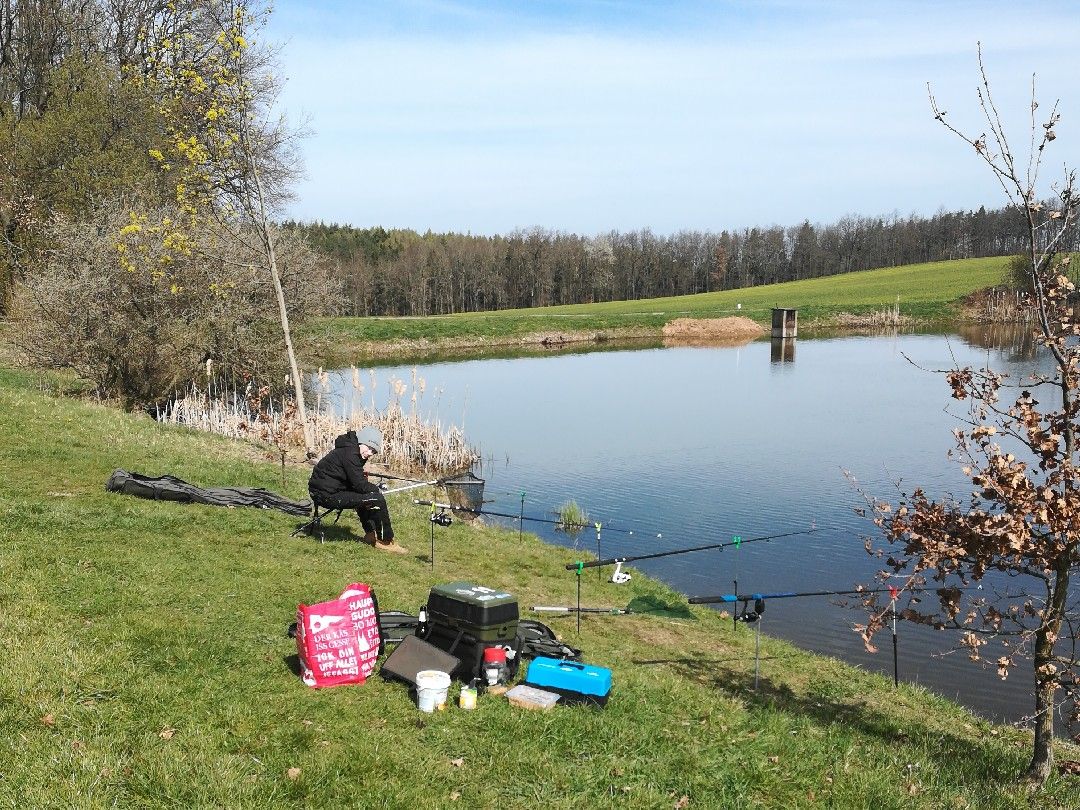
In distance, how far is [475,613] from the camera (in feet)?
22.8

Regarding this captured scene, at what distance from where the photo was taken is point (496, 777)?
543 cm

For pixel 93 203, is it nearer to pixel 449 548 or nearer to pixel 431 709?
pixel 449 548

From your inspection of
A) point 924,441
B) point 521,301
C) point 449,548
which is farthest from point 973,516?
point 521,301

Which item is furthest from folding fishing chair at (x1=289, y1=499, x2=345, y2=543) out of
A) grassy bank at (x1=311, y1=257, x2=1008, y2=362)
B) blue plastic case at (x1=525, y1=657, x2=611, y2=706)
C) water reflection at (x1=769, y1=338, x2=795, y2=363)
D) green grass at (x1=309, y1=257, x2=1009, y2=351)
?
water reflection at (x1=769, y1=338, x2=795, y2=363)

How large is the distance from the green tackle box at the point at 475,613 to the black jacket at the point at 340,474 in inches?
151

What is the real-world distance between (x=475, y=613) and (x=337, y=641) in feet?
3.59

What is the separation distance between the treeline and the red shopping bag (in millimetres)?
76286

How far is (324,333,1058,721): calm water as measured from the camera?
12.0 meters

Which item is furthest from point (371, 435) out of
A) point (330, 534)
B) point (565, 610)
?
point (565, 610)

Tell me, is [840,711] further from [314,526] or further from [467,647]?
[314,526]

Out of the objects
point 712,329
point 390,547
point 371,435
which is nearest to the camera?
point 390,547

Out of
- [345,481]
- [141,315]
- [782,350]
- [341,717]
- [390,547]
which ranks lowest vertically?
[390,547]

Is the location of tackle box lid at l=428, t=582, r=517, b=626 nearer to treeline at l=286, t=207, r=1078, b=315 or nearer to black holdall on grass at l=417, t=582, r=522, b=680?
black holdall on grass at l=417, t=582, r=522, b=680

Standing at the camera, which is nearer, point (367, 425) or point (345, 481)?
point (345, 481)
